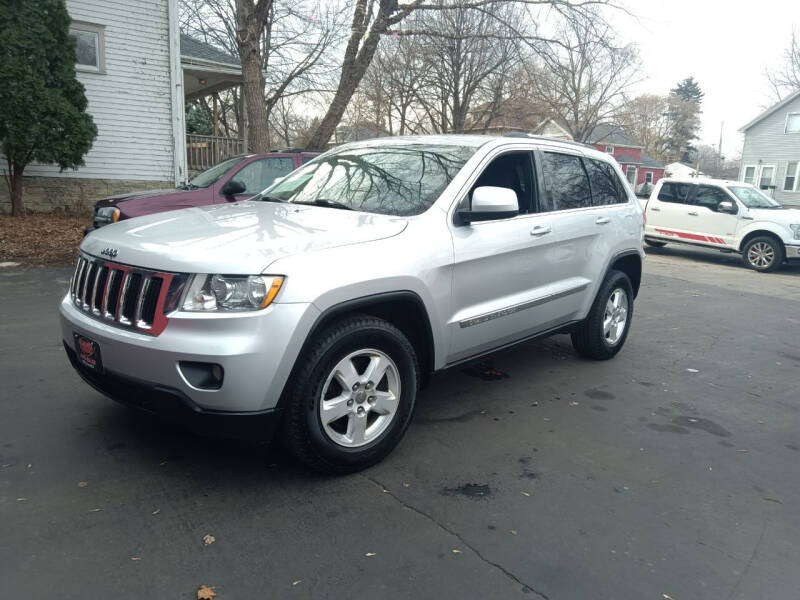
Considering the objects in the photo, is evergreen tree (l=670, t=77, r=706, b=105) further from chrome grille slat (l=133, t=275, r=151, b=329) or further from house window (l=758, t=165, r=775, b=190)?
chrome grille slat (l=133, t=275, r=151, b=329)

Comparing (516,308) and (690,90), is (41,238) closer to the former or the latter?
(516,308)

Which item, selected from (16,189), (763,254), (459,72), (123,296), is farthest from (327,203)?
(459,72)

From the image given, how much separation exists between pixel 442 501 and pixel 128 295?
1.83 meters

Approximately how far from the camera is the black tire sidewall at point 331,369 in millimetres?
2960

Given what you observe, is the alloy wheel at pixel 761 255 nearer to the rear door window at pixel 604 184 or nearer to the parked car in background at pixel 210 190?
the rear door window at pixel 604 184

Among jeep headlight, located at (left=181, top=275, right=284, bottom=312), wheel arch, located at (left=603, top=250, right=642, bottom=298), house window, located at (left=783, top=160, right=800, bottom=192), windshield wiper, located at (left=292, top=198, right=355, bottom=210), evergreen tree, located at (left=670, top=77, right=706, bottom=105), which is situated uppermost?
evergreen tree, located at (left=670, top=77, right=706, bottom=105)

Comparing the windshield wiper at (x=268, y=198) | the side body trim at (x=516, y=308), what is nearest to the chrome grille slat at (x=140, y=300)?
the windshield wiper at (x=268, y=198)

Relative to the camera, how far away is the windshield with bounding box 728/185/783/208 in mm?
13511

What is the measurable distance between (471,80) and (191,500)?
28.9m

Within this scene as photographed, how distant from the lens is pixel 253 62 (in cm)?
1351

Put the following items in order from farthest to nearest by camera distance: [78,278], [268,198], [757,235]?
[757,235] → [268,198] → [78,278]

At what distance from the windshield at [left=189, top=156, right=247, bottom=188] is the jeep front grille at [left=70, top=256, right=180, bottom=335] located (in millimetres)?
5857

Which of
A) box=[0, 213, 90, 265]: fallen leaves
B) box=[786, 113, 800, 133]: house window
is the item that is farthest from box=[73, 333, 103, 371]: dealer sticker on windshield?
box=[786, 113, 800, 133]: house window

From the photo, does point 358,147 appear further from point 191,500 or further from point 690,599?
point 690,599
